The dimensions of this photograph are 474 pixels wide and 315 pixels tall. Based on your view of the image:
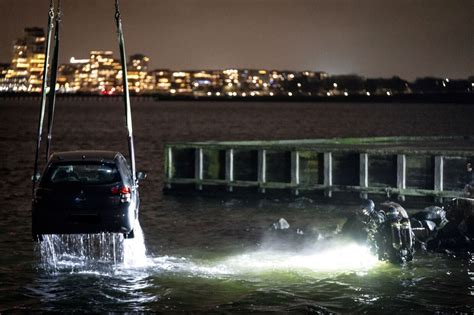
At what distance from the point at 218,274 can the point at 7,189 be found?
25.0 m

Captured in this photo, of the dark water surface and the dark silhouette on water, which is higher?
the dark silhouette on water

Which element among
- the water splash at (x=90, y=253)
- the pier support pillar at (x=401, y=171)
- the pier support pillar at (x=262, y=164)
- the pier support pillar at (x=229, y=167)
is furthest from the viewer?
the pier support pillar at (x=229, y=167)

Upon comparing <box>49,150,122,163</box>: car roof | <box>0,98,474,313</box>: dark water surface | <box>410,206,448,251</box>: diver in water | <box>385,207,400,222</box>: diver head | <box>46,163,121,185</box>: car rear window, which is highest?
<box>49,150,122,163</box>: car roof

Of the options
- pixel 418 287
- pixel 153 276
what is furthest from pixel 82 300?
pixel 418 287

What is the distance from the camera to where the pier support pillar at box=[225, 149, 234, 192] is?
33.8m

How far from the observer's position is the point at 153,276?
19.5 m

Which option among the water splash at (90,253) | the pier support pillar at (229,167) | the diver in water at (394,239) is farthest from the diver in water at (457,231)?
the pier support pillar at (229,167)

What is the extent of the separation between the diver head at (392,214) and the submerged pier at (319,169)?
23.7 feet

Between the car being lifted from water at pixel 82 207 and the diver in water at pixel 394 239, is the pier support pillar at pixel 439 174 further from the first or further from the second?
the car being lifted from water at pixel 82 207

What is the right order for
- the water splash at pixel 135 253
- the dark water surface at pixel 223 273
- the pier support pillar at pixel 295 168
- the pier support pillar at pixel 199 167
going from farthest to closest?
the pier support pillar at pixel 199 167
the pier support pillar at pixel 295 168
the water splash at pixel 135 253
the dark water surface at pixel 223 273

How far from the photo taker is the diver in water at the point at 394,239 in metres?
20.7

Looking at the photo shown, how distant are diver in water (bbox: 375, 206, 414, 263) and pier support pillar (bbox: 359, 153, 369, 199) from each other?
9.99 metres

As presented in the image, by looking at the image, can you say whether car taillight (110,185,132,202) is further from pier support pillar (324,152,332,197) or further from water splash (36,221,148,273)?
pier support pillar (324,152,332,197)

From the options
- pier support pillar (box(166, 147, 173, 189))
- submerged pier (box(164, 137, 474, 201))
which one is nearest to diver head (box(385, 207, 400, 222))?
submerged pier (box(164, 137, 474, 201))
